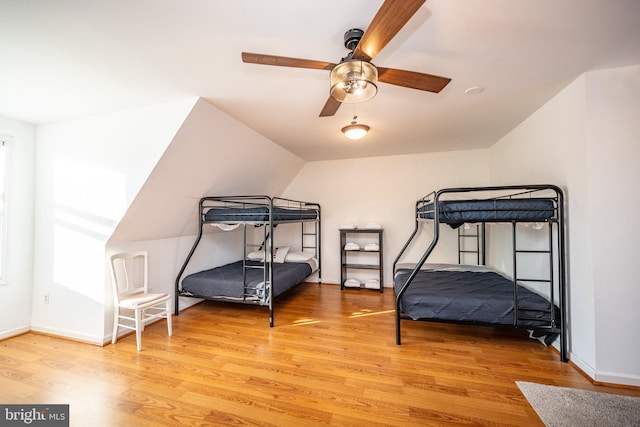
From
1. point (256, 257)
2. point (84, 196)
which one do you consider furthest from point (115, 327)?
point (256, 257)

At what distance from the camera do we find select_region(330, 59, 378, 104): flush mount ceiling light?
1.49 m

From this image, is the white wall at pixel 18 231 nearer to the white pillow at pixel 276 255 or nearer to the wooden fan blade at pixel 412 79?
the white pillow at pixel 276 255

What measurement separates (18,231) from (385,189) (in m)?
5.07

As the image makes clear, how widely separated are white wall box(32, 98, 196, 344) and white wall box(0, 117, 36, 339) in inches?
3.1

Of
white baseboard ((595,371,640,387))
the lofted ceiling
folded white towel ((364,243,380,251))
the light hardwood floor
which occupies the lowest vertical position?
the light hardwood floor

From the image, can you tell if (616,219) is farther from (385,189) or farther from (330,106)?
(385,189)

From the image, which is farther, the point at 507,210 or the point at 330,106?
the point at 507,210

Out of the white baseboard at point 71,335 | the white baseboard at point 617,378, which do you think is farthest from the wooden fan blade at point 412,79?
the white baseboard at point 71,335

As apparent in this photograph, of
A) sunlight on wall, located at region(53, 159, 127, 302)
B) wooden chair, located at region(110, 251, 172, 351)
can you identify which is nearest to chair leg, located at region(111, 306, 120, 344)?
wooden chair, located at region(110, 251, 172, 351)

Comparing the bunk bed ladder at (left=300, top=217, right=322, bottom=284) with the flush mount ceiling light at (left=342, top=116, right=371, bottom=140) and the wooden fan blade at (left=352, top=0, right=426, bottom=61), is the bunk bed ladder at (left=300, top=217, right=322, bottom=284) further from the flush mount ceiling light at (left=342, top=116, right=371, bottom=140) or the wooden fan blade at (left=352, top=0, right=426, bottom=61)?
the wooden fan blade at (left=352, top=0, right=426, bottom=61)

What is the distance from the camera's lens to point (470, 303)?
2.45 metres

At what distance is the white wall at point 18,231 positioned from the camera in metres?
2.81

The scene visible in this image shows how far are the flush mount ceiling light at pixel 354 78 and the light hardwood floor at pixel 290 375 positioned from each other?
2.10 metres

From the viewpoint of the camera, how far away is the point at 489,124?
124 inches
